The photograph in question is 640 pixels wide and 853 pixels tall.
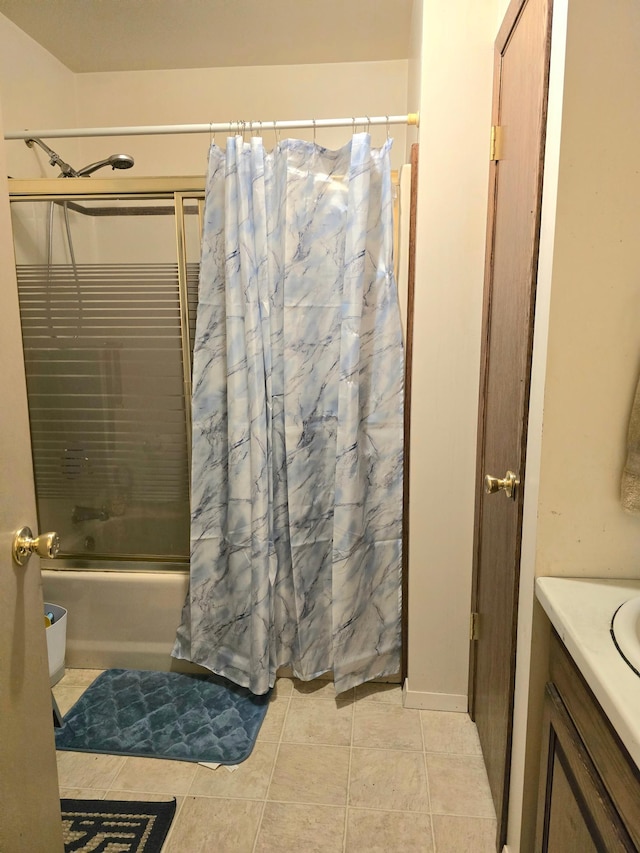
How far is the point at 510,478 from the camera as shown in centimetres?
128

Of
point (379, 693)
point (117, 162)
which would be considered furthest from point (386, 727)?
point (117, 162)

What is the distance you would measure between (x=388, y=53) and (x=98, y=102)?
133 centimetres

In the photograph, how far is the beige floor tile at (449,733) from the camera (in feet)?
5.69

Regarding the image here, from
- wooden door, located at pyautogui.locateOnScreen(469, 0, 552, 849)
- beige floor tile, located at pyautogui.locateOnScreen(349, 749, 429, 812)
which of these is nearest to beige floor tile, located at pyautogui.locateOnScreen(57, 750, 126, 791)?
beige floor tile, located at pyautogui.locateOnScreen(349, 749, 429, 812)

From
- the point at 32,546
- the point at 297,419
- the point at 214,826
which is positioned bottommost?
the point at 214,826

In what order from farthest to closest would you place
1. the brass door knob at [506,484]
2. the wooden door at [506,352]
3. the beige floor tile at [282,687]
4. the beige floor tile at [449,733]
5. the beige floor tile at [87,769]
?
the beige floor tile at [282,687]
the beige floor tile at [449,733]
the beige floor tile at [87,769]
the brass door knob at [506,484]
the wooden door at [506,352]

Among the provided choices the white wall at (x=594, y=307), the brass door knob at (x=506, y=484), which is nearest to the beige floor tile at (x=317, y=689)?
the brass door knob at (x=506, y=484)

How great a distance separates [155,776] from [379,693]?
0.82 m

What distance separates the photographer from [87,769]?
167 centimetres

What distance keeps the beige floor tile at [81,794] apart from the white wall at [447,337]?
3.42 ft

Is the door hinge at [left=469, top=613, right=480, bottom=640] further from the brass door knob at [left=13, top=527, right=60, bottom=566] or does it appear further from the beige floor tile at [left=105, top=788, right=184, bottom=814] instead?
the brass door knob at [left=13, top=527, right=60, bottom=566]

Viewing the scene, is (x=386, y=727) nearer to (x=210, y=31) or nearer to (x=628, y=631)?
(x=628, y=631)

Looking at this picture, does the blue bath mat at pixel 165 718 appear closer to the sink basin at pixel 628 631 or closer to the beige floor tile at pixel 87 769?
the beige floor tile at pixel 87 769

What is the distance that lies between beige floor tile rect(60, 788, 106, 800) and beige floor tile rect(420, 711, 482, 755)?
1015mm
